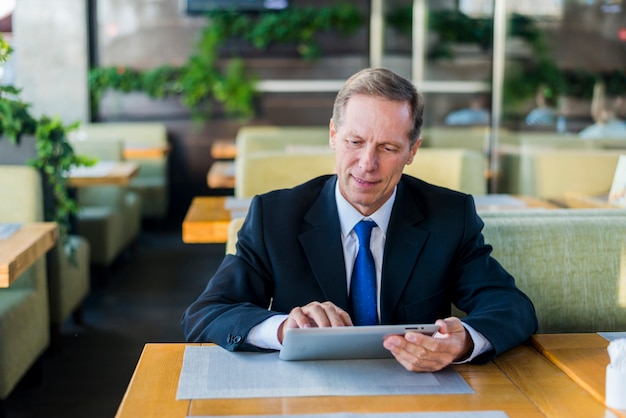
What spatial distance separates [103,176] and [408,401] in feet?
14.7

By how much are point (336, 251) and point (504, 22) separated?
3.29 m

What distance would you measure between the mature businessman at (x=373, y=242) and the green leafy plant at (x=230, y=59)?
6.85m

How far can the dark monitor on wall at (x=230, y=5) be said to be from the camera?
29.3ft

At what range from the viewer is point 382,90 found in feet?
6.82

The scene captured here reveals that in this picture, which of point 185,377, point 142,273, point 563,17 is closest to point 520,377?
point 185,377

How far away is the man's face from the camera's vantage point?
2.08m

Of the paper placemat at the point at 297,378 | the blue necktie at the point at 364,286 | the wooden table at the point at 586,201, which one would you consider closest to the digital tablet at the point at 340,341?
the paper placemat at the point at 297,378

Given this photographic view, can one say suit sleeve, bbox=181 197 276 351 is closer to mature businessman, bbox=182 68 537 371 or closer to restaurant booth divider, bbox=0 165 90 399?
mature businessman, bbox=182 68 537 371

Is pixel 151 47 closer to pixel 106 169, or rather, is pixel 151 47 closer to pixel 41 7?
pixel 41 7

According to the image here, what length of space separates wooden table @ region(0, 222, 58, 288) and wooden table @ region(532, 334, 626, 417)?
5.92 ft

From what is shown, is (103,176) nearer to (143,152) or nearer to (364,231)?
(143,152)

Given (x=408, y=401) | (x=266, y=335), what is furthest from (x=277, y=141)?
(x=408, y=401)

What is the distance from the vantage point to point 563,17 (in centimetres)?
411

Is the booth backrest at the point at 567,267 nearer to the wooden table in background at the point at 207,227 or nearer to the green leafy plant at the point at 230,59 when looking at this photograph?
the wooden table in background at the point at 207,227
